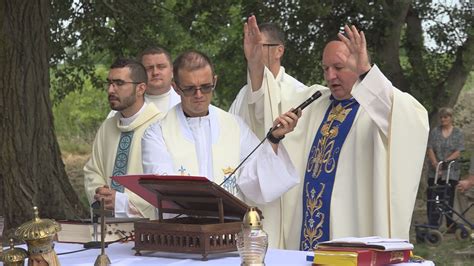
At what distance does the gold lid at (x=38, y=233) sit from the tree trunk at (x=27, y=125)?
6028 millimetres

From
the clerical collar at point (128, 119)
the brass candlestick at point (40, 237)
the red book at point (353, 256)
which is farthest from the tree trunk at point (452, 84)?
the brass candlestick at point (40, 237)

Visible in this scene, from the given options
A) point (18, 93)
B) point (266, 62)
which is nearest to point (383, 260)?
point (266, 62)

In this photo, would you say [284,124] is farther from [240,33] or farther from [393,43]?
[240,33]

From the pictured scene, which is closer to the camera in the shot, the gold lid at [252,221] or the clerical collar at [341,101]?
the gold lid at [252,221]

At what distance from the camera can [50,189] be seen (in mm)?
10125

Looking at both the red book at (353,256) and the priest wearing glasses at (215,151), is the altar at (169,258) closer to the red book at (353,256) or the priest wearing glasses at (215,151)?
the red book at (353,256)

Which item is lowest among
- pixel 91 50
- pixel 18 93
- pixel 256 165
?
pixel 256 165

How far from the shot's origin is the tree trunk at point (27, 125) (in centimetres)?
980

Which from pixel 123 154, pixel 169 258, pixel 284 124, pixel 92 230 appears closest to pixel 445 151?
pixel 123 154

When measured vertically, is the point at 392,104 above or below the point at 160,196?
above

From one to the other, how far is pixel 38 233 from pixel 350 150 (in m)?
2.21

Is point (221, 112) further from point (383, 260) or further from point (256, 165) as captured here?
point (383, 260)

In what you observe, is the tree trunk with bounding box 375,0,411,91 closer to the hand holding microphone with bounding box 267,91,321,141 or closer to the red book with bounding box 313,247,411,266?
the hand holding microphone with bounding box 267,91,321,141

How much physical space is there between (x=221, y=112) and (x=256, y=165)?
15.9 inches
